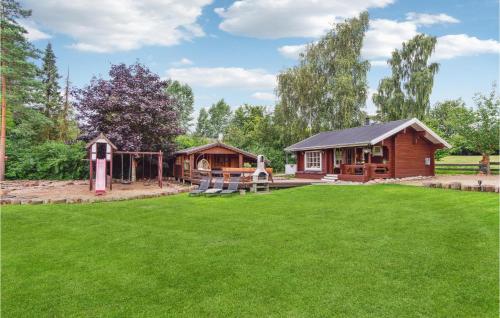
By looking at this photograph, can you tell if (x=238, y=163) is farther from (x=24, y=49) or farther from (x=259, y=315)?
(x=259, y=315)

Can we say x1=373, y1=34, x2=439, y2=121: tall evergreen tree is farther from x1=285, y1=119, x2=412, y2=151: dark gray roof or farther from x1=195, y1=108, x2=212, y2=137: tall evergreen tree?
x1=195, y1=108, x2=212, y2=137: tall evergreen tree

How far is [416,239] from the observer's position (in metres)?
7.06

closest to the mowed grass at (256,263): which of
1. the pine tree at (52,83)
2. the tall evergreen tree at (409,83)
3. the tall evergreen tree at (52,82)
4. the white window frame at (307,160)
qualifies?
the white window frame at (307,160)

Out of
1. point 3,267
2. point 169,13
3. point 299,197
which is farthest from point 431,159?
point 3,267

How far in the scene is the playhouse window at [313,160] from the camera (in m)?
24.8

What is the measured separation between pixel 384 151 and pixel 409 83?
15.5 metres

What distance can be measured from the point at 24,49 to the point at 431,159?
29383 millimetres

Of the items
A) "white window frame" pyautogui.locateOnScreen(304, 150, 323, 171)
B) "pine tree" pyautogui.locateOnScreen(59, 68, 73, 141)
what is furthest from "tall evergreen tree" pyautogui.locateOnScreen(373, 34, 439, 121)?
"pine tree" pyautogui.locateOnScreen(59, 68, 73, 141)

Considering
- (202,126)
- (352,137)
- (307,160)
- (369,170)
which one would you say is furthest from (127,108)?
(202,126)

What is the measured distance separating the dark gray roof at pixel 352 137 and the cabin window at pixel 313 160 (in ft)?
2.06

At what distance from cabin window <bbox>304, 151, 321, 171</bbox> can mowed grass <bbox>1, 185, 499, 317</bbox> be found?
1432 cm

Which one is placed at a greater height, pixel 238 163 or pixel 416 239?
pixel 238 163

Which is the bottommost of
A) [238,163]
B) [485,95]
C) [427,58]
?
[238,163]

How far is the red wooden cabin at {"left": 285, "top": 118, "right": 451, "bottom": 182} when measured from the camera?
1970cm
